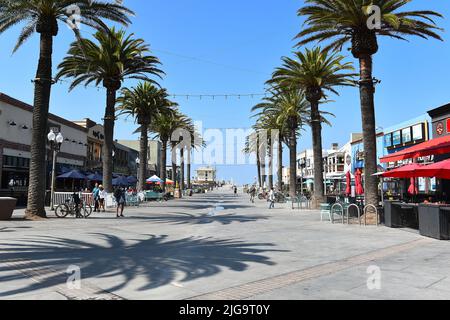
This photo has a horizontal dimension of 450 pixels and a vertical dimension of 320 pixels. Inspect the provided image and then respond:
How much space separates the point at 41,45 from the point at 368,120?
16.0 metres

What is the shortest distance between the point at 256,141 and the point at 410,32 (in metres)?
45.0

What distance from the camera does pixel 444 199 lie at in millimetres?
20734

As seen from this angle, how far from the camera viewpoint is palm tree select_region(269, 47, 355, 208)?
27906mm

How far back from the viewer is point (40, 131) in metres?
19.8

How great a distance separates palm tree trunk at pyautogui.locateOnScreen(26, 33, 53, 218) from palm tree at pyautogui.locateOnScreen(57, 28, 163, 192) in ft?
25.1

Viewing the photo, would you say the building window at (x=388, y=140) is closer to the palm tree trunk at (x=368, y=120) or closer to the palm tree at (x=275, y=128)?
the palm tree at (x=275, y=128)

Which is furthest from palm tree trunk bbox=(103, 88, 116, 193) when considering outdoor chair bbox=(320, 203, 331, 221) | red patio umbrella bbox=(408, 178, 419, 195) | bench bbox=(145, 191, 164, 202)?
red patio umbrella bbox=(408, 178, 419, 195)

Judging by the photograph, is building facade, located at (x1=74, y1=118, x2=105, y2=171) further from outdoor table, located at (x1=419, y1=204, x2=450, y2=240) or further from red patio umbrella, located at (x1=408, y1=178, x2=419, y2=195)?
outdoor table, located at (x1=419, y1=204, x2=450, y2=240)

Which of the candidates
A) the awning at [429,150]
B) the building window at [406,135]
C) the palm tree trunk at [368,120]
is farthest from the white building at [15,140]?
the building window at [406,135]

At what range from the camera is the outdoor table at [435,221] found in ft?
41.3

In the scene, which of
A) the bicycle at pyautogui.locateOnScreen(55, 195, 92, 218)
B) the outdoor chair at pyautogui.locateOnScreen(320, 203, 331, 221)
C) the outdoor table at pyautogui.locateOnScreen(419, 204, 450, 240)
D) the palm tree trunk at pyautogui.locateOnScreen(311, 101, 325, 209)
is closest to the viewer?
the outdoor table at pyautogui.locateOnScreen(419, 204, 450, 240)

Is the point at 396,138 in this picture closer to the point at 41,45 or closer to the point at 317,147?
the point at 317,147
